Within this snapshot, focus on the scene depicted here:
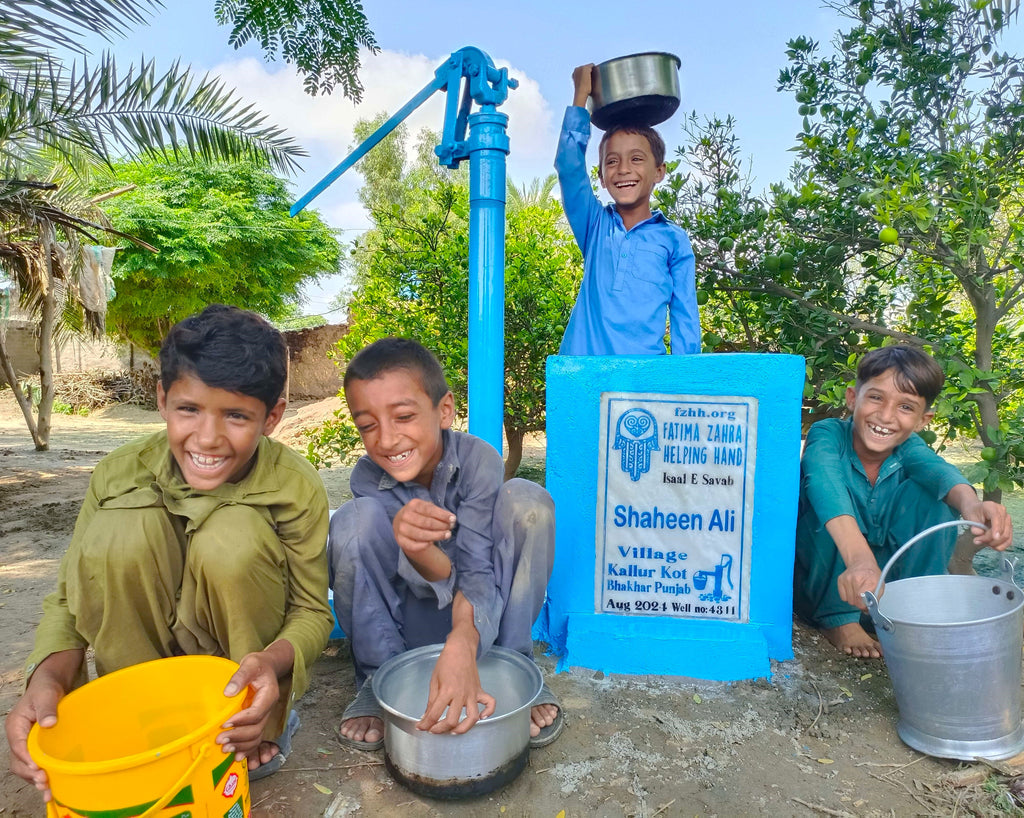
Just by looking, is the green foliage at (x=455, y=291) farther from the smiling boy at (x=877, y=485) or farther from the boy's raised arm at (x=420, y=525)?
the boy's raised arm at (x=420, y=525)

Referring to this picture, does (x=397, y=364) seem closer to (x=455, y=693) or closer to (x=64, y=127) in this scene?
(x=455, y=693)

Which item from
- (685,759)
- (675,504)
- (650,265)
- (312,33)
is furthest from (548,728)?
(312,33)

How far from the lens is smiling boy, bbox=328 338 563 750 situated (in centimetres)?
172

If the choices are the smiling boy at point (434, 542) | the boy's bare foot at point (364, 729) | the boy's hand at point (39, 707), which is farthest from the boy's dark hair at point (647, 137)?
the boy's hand at point (39, 707)

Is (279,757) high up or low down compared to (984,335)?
down

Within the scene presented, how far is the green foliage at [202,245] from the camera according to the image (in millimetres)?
15797

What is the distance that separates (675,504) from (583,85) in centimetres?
160

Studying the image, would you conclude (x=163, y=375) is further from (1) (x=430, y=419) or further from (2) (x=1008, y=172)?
(2) (x=1008, y=172)

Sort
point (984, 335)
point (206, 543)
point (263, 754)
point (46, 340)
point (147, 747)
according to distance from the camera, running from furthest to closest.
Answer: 1. point (46, 340)
2. point (984, 335)
3. point (263, 754)
4. point (206, 543)
5. point (147, 747)

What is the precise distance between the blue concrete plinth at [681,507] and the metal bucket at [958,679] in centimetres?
42

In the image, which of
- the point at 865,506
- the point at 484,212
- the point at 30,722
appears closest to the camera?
the point at 30,722

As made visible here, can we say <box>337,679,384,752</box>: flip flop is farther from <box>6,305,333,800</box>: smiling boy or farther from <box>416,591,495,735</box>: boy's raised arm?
<box>416,591,495,735</box>: boy's raised arm

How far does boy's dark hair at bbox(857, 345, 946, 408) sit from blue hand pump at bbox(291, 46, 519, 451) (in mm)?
1263

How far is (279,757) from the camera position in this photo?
160 centimetres
